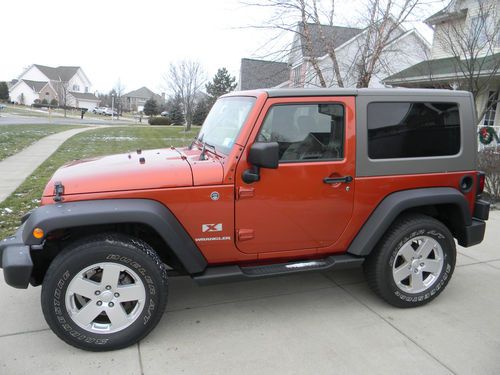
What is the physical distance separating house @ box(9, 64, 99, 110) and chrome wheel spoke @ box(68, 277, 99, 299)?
258 feet

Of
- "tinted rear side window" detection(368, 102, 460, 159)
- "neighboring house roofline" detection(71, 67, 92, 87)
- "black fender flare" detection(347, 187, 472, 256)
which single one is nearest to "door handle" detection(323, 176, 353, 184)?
"tinted rear side window" detection(368, 102, 460, 159)

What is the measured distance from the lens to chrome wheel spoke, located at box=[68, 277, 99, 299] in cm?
274

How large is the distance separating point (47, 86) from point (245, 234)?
87.1 m

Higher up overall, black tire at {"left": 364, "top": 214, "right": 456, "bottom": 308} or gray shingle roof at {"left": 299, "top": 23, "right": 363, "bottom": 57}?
gray shingle roof at {"left": 299, "top": 23, "right": 363, "bottom": 57}

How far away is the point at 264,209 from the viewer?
10.1ft

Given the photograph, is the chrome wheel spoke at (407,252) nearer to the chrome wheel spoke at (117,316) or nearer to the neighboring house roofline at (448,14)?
the chrome wheel spoke at (117,316)

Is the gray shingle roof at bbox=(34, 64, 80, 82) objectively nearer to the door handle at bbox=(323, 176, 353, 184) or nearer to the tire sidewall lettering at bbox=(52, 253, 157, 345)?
the tire sidewall lettering at bbox=(52, 253, 157, 345)

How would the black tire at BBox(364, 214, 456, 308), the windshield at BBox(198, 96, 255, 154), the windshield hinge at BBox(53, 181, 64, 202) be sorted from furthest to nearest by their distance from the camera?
1. the black tire at BBox(364, 214, 456, 308)
2. the windshield at BBox(198, 96, 255, 154)
3. the windshield hinge at BBox(53, 181, 64, 202)

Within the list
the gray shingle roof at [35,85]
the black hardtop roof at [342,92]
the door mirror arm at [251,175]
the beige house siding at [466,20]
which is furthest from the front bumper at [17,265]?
the gray shingle roof at [35,85]

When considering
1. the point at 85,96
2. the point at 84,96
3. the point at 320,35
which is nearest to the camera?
the point at 320,35

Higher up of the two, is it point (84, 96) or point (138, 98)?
point (138, 98)

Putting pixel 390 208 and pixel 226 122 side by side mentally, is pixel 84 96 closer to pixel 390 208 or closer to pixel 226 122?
pixel 226 122

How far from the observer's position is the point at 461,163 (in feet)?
A: 11.7

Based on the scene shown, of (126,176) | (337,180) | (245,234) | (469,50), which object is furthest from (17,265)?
(469,50)
